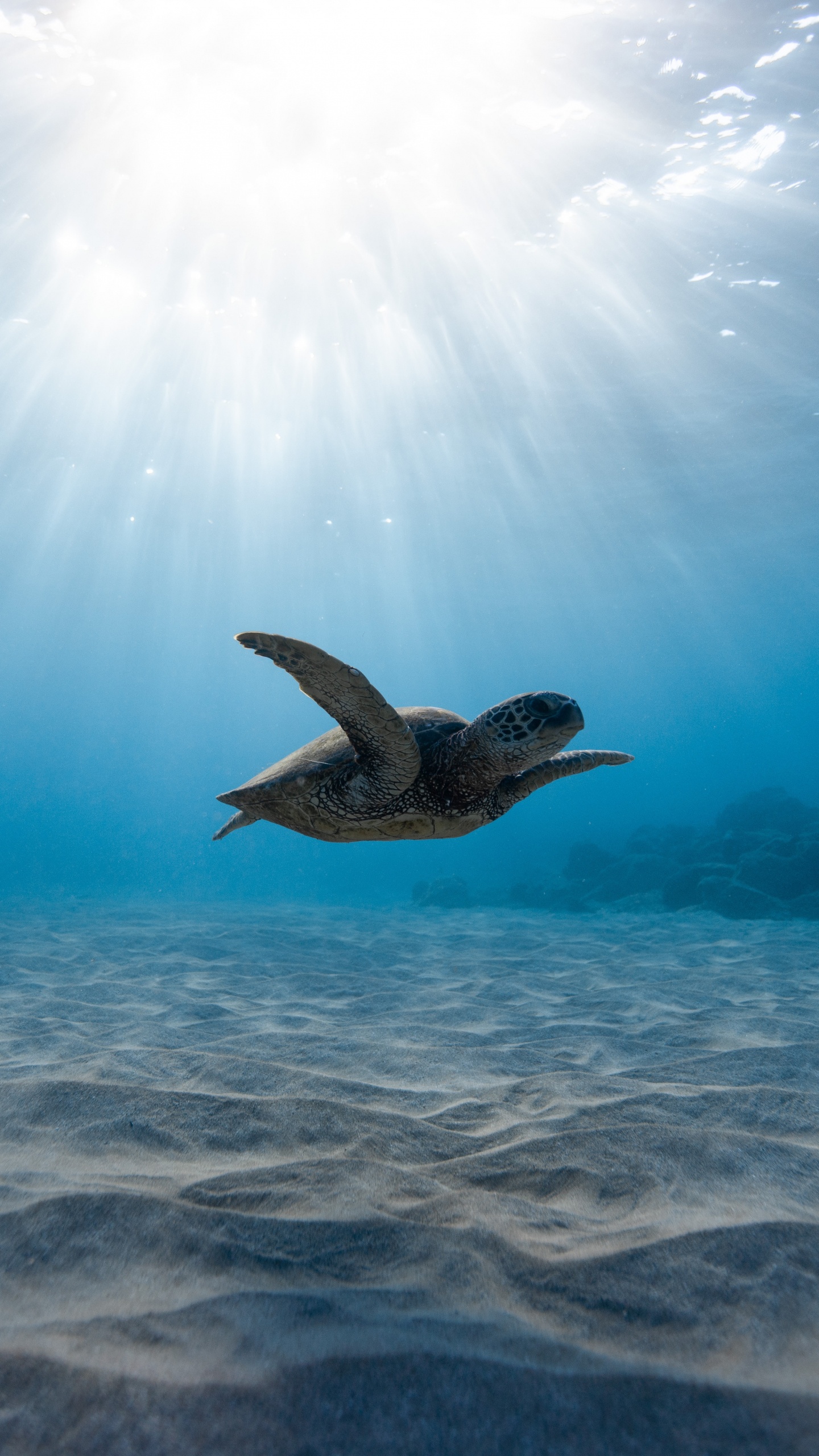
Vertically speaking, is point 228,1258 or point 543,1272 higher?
point 228,1258

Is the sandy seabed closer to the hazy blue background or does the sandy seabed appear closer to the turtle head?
the turtle head

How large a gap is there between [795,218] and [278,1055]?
19775 mm

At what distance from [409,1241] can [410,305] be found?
20.1 meters

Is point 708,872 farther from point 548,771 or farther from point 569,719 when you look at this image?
point 569,719

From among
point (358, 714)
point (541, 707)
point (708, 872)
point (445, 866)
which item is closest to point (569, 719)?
point (541, 707)

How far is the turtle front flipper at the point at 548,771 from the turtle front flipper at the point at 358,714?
999 millimetres

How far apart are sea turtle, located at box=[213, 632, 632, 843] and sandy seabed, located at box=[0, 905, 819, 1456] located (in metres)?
1.62

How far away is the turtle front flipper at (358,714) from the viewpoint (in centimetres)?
313

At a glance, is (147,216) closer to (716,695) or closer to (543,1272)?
(543,1272)

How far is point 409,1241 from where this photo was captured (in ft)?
6.28

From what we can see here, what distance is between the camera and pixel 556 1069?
12.8 ft

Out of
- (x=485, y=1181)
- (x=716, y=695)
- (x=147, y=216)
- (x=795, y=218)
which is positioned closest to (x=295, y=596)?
(x=147, y=216)

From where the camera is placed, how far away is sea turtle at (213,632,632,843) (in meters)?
3.34

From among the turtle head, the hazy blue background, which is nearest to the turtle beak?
the turtle head
